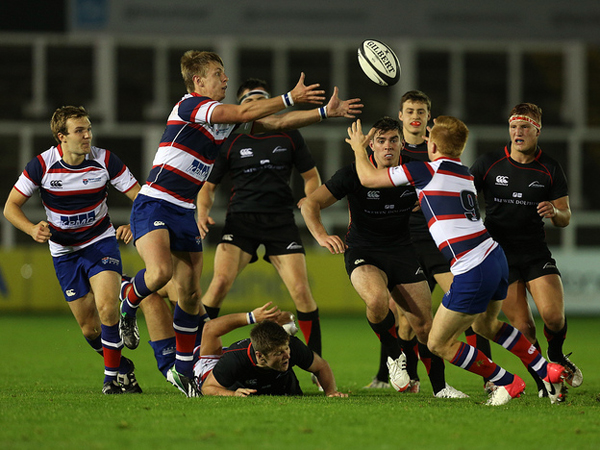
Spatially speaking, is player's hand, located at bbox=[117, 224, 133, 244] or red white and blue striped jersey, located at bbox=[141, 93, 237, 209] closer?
red white and blue striped jersey, located at bbox=[141, 93, 237, 209]

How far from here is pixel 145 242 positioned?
6.32 metres

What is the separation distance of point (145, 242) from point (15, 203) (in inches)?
52.4

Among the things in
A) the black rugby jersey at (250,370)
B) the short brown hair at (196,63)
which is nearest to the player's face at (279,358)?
the black rugby jersey at (250,370)

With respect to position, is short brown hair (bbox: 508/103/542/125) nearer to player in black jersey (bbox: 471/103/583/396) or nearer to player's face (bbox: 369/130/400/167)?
player in black jersey (bbox: 471/103/583/396)

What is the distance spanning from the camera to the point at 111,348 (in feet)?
21.9

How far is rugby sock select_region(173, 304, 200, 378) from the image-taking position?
21.9 feet

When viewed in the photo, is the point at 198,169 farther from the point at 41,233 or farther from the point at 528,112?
the point at 528,112

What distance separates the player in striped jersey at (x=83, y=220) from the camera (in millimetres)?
6730

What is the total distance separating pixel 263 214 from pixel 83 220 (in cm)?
177

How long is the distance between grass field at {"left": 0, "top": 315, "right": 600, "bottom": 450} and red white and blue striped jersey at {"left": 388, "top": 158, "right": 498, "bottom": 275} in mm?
1024

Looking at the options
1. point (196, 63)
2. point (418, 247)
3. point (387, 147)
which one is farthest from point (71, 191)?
point (418, 247)

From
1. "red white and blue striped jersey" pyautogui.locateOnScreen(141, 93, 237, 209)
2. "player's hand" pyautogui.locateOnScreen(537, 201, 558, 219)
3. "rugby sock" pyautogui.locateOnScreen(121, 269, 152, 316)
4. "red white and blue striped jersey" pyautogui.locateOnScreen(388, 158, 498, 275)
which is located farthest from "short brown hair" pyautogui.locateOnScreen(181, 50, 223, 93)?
"player's hand" pyautogui.locateOnScreen(537, 201, 558, 219)

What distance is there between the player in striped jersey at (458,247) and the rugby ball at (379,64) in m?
1.15

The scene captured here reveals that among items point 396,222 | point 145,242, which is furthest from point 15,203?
point 396,222
